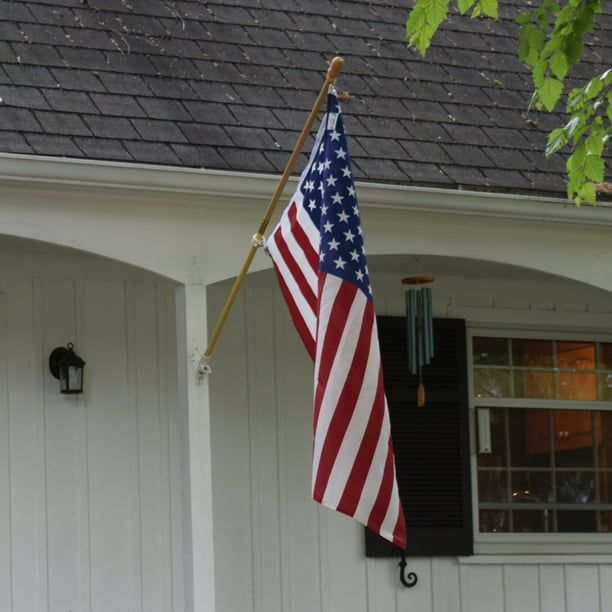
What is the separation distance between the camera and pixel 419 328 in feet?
29.5

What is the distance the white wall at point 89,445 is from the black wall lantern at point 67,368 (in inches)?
2.3

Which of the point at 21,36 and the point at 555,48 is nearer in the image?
the point at 555,48

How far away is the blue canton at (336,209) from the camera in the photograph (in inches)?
236

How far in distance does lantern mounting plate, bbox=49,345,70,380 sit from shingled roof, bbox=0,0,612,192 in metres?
1.34

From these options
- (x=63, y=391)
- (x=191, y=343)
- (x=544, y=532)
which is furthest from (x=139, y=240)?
(x=544, y=532)

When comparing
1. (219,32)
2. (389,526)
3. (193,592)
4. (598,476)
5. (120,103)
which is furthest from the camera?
(598,476)

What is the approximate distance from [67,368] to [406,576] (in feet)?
8.03

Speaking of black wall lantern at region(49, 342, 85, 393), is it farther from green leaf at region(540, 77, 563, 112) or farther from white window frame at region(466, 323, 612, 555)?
green leaf at region(540, 77, 563, 112)

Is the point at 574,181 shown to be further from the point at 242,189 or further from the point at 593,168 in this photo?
the point at 242,189

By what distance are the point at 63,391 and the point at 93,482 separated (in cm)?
54

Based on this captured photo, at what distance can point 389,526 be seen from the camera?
233 inches

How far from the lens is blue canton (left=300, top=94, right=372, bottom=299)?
598 cm

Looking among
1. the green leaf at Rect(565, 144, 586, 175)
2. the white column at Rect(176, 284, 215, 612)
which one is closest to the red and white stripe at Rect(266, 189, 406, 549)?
the white column at Rect(176, 284, 215, 612)

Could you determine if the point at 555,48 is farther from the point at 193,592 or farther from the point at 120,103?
the point at 193,592
